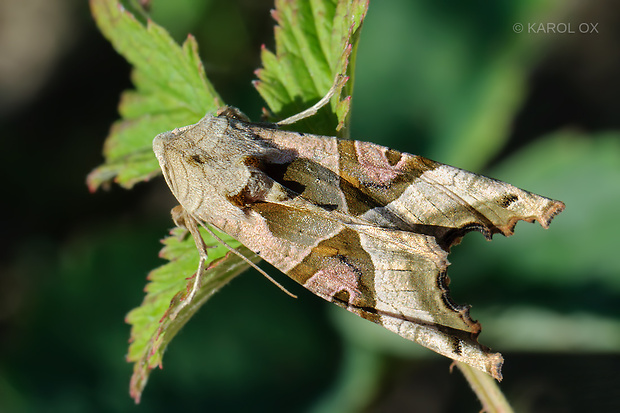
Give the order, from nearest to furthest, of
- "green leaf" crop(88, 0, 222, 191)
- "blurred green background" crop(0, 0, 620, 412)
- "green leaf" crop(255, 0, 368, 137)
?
1. "green leaf" crop(255, 0, 368, 137)
2. "green leaf" crop(88, 0, 222, 191)
3. "blurred green background" crop(0, 0, 620, 412)

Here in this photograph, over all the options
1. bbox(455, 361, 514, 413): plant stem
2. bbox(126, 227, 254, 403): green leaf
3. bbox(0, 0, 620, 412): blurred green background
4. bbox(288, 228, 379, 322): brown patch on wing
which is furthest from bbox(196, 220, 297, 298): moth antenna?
bbox(0, 0, 620, 412): blurred green background

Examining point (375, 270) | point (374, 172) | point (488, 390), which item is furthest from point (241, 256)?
point (488, 390)

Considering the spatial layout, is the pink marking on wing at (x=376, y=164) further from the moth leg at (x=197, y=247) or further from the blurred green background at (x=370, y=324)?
the blurred green background at (x=370, y=324)

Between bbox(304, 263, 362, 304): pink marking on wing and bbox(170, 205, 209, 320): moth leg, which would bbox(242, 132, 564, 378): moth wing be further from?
bbox(170, 205, 209, 320): moth leg

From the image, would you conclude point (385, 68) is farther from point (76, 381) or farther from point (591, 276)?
point (76, 381)

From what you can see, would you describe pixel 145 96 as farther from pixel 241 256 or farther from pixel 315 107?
pixel 241 256

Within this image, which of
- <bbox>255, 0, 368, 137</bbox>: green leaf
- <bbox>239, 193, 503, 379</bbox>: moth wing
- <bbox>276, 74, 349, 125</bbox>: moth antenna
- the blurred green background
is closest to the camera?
<bbox>239, 193, 503, 379</bbox>: moth wing

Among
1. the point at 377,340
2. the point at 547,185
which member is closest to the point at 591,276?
the point at 547,185
